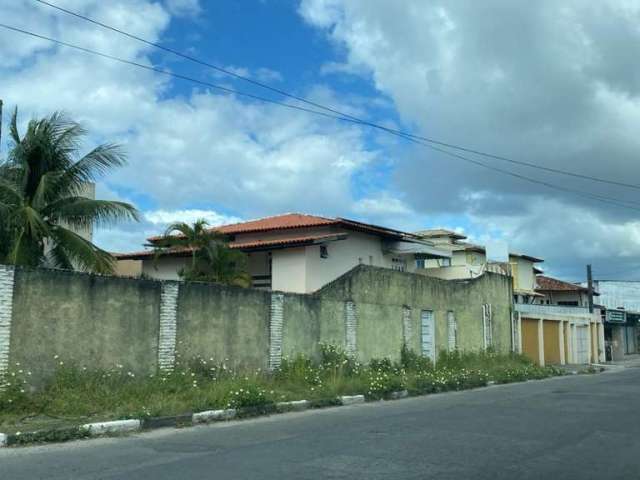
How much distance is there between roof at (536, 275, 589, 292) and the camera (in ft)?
178

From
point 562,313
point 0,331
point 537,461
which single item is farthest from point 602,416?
point 562,313

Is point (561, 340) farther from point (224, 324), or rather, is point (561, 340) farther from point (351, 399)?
point (224, 324)

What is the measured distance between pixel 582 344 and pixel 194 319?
3174 cm

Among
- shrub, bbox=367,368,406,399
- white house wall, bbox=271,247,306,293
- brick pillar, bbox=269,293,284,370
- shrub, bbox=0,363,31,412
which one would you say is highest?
white house wall, bbox=271,247,306,293

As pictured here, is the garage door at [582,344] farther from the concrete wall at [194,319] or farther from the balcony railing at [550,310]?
the concrete wall at [194,319]

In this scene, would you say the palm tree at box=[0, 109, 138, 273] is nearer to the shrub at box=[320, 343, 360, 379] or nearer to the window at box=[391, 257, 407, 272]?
the shrub at box=[320, 343, 360, 379]

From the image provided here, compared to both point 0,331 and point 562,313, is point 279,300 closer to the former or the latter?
point 0,331

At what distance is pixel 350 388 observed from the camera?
17266mm

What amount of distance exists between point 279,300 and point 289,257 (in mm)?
7532

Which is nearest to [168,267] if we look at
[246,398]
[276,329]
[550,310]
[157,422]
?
[276,329]

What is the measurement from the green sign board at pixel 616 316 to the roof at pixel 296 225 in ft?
81.4

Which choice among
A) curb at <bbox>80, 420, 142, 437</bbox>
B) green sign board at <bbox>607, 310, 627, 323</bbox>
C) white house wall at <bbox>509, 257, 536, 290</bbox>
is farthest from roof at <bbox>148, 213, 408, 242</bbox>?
green sign board at <bbox>607, 310, 627, 323</bbox>

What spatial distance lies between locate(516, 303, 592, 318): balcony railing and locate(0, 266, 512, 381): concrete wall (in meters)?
11.7

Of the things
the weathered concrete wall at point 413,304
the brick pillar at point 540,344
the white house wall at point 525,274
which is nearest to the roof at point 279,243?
the weathered concrete wall at point 413,304
